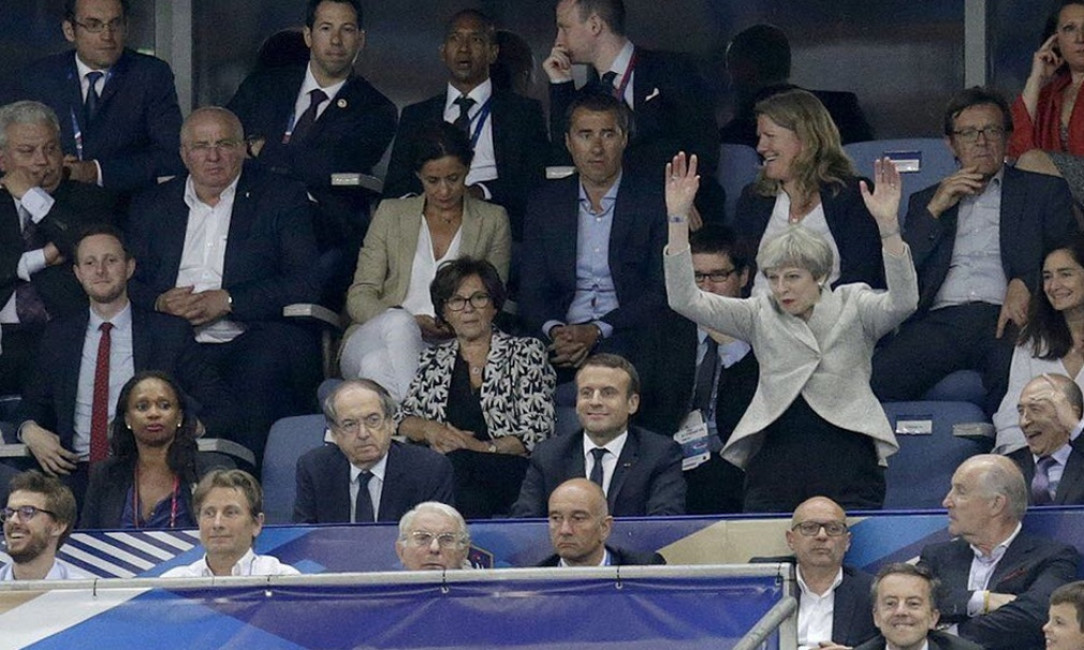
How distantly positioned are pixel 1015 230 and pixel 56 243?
390 cm

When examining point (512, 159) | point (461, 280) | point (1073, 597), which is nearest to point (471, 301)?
point (461, 280)

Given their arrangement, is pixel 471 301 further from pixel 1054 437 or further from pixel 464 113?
pixel 1054 437

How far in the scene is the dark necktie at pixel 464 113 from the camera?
1129 cm

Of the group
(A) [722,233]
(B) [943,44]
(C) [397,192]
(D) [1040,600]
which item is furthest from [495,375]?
(B) [943,44]

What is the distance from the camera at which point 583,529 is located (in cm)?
836

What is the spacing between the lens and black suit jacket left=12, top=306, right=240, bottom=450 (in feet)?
33.3

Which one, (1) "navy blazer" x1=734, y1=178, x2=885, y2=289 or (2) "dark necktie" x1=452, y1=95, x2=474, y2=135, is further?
(2) "dark necktie" x1=452, y1=95, x2=474, y2=135

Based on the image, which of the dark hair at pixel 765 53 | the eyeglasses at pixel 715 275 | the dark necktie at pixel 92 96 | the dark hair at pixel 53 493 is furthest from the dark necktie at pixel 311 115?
the dark hair at pixel 53 493

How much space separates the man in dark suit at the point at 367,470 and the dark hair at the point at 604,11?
94.4 inches

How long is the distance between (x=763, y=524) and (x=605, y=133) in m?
2.39

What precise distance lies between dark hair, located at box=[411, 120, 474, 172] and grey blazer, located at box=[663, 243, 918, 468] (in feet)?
6.70

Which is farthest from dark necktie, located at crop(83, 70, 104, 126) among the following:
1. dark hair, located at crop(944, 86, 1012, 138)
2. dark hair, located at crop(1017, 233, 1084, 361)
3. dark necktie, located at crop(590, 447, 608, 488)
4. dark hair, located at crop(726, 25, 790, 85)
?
dark hair, located at crop(1017, 233, 1084, 361)

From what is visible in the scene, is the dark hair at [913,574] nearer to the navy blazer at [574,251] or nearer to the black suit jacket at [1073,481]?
the black suit jacket at [1073,481]

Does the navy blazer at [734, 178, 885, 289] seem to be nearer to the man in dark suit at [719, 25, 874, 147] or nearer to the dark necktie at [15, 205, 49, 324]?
the man in dark suit at [719, 25, 874, 147]
